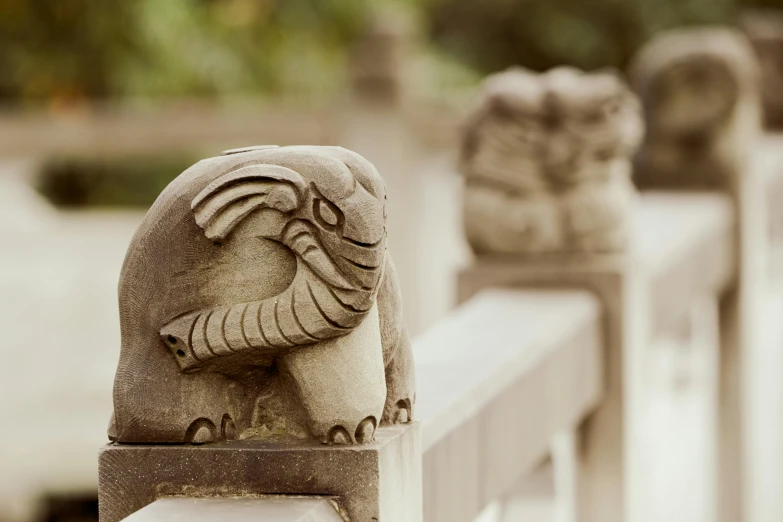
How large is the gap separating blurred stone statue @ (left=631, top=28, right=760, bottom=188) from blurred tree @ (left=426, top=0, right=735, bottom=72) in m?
9.64

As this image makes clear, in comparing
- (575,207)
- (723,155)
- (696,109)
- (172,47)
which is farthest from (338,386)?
(172,47)

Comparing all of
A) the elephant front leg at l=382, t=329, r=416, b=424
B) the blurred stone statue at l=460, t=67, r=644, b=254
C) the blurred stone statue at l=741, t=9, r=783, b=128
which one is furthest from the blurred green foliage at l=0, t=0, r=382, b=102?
the elephant front leg at l=382, t=329, r=416, b=424

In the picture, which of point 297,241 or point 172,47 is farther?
point 172,47

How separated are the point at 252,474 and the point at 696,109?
124 inches

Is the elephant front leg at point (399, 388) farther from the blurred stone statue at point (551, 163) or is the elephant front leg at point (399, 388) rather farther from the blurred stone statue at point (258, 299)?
the blurred stone statue at point (551, 163)

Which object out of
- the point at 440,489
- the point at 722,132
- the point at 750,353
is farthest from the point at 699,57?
the point at 440,489

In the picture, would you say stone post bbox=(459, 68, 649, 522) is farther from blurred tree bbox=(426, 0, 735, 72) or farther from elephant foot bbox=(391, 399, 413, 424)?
blurred tree bbox=(426, 0, 735, 72)

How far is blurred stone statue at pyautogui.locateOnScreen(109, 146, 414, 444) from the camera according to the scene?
63.5 inches

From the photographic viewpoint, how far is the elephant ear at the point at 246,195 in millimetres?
1602

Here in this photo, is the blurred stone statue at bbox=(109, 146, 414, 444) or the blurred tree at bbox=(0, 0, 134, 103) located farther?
the blurred tree at bbox=(0, 0, 134, 103)

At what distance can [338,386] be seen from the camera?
1.64m

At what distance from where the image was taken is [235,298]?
5.39 feet

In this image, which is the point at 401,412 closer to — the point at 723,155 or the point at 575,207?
the point at 575,207

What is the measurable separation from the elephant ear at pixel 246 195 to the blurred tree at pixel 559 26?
1275 cm
